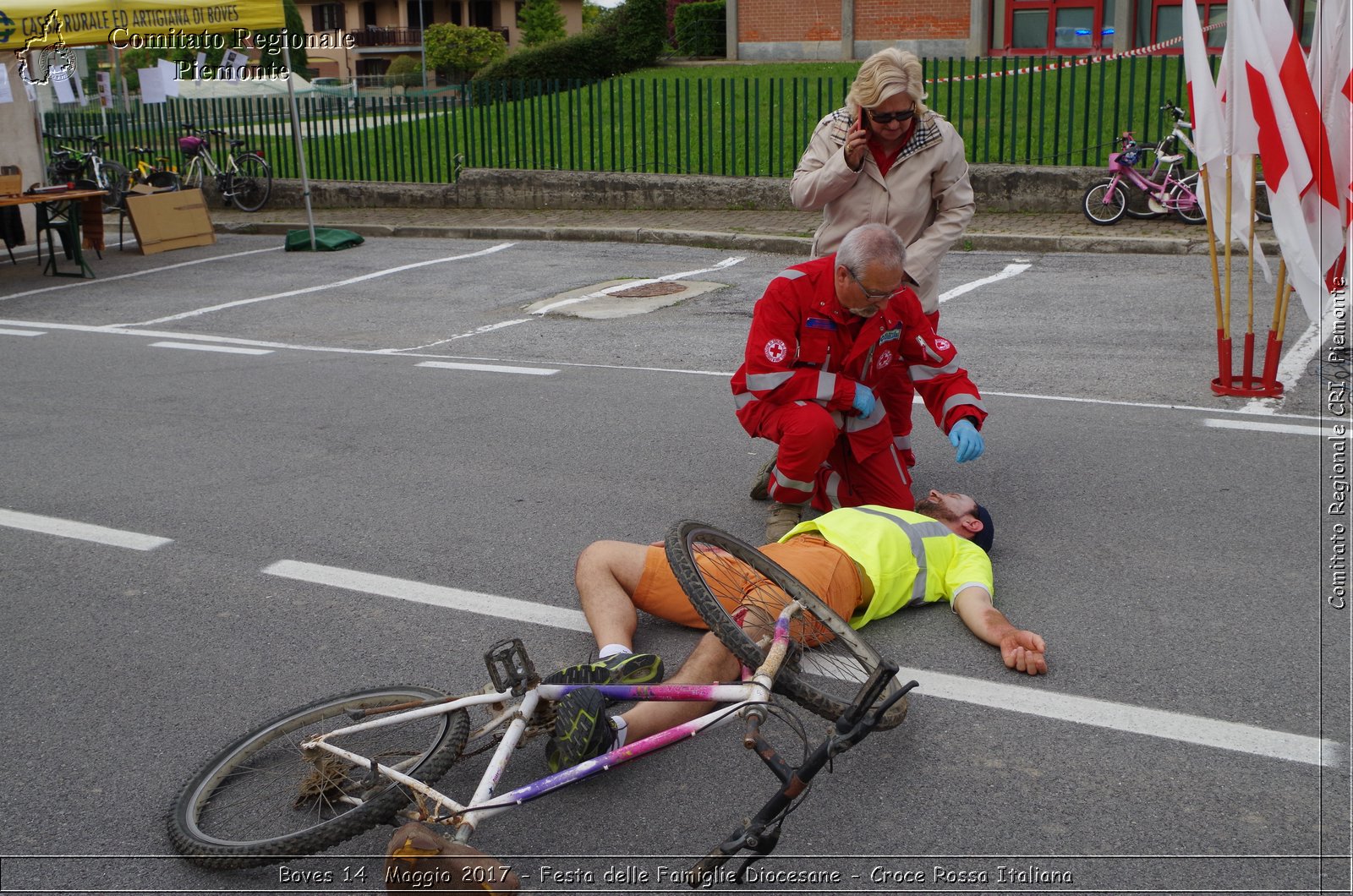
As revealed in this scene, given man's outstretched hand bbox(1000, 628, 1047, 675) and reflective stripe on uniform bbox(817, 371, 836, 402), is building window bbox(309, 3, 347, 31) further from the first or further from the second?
man's outstretched hand bbox(1000, 628, 1047, 675)

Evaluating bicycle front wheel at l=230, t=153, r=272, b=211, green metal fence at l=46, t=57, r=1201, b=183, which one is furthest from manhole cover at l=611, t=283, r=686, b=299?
bicycle front wheel at l=230, t=153, r=272, b=211

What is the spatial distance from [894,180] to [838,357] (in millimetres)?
1014

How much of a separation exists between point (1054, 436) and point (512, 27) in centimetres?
6686

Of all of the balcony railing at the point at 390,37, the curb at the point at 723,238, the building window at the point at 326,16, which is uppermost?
the building window at the point at 326,16

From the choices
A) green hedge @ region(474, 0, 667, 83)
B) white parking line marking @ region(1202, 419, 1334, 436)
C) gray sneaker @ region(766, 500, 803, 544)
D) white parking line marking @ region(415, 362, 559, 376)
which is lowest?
gray sneaker @ region(766, 500, 803, 544)

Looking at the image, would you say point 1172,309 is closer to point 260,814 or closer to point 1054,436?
point 1054,436

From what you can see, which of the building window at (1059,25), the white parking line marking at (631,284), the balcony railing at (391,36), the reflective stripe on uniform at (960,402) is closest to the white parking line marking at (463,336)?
the white parking line marking at (631,284)

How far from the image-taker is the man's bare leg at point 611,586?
3.81 meters

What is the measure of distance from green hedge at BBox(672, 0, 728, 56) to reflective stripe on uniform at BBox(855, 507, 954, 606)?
32.5 meters

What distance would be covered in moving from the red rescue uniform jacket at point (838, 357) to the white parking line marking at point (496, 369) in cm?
323

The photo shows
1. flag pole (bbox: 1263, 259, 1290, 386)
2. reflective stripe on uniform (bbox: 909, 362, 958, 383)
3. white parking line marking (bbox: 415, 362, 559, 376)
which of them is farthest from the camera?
white parking line marking (bbox: 415, 362, 559, 376)

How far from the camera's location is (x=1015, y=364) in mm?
7707

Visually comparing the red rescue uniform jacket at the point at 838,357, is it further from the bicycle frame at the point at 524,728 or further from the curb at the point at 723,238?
the curb at the point at 723,238

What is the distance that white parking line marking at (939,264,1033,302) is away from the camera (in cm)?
995
